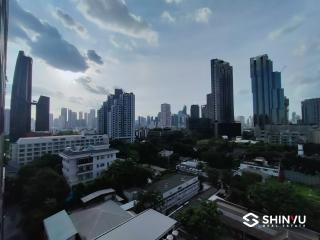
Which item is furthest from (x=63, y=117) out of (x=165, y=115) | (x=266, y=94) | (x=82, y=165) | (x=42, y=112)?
(x=266, y=94)

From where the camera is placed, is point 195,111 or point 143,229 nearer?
point 143,229

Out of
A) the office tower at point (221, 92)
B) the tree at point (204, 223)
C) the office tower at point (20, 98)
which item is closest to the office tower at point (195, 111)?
the office tower at point (221, 92)

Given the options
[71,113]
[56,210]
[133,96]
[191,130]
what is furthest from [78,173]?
[71,113]

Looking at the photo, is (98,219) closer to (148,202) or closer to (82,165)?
(148,202)

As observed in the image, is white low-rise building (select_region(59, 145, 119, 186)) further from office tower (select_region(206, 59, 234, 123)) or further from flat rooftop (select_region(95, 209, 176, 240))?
office tower (select_region(206, 59, 234, 123))

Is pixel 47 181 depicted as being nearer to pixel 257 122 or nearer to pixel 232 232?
pixel 232 232

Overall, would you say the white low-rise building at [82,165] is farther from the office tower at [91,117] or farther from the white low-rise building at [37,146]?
the office tower at [91,117]

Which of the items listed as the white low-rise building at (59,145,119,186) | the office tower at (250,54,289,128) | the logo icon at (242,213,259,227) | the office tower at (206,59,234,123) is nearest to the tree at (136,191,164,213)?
the logo icon at (242,213,259,227)
